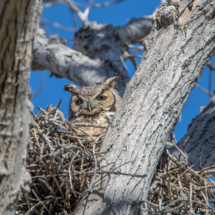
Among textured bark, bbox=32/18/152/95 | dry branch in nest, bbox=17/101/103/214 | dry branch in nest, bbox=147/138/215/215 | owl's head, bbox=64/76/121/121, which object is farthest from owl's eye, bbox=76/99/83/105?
dry branch in nest, bbox=147/138/215/215

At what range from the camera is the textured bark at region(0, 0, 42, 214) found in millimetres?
656

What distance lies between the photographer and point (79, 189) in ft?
4.31

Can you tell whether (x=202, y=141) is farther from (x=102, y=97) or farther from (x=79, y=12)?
(x=79, y=12)

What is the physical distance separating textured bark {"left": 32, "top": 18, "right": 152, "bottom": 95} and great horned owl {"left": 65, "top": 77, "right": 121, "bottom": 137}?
0.20 m

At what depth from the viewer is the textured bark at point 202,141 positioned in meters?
1.53

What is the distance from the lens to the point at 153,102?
3.96 feet

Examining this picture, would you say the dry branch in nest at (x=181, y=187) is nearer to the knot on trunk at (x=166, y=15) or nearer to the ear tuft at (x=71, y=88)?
the knot on trunk at (x=166, y=15)

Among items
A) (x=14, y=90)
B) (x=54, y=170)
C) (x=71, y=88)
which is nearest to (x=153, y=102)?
(x=54, y=170)

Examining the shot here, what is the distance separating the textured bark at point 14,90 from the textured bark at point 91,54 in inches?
66.6

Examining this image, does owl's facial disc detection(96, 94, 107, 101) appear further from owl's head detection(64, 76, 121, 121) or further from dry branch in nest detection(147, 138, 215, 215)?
dry branch in nest detection(147, 138, 215, 215)

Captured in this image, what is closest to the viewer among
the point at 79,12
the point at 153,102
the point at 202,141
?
the point at 153,102

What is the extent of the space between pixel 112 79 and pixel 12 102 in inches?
61.7

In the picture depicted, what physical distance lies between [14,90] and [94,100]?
4.64ft

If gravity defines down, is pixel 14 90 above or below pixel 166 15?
below
